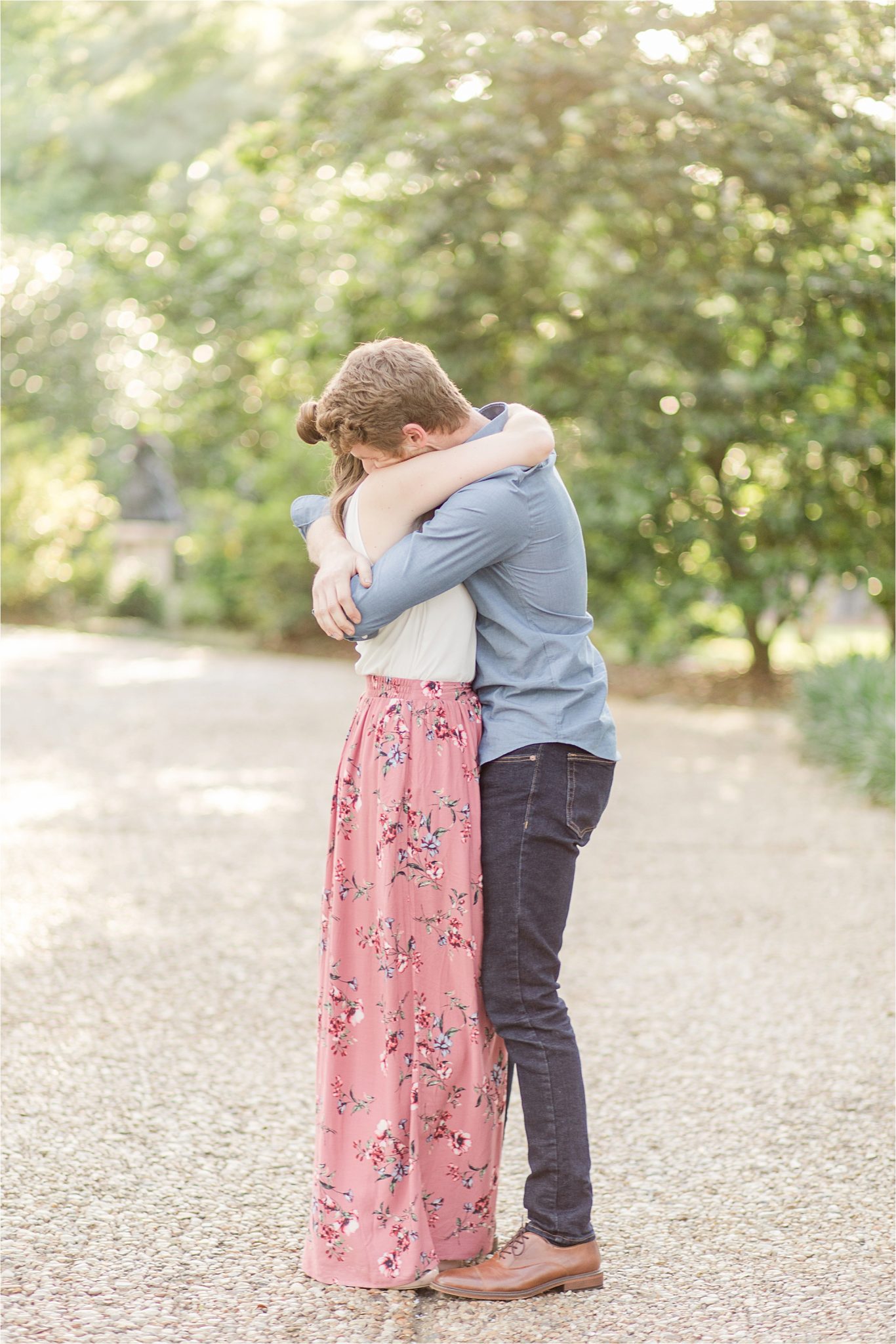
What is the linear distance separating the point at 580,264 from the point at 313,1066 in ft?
26.7

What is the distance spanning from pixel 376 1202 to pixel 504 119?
274 inches

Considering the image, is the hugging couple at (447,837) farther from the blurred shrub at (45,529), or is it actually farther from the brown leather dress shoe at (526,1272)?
the blurred shrub at (45,529)

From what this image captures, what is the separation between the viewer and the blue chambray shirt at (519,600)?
82.7 inches

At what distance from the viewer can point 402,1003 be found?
2.28 m

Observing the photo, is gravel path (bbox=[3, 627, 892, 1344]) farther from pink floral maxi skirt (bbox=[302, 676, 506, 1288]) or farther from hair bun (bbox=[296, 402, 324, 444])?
hair bun (bbox=[296, 402, 324, 444])

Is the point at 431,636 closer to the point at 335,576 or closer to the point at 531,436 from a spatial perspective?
the point at 335,576

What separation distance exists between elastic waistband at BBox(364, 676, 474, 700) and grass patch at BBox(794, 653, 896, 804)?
17.4 feet

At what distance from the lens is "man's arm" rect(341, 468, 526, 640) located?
2.08 m

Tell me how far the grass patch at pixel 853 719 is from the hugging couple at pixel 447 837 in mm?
Answer: 5184

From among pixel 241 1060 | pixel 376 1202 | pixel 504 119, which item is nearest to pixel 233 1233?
pixel 376 1202

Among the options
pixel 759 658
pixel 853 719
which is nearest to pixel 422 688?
pixel 853 719

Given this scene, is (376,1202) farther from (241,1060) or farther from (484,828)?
(241,1060)

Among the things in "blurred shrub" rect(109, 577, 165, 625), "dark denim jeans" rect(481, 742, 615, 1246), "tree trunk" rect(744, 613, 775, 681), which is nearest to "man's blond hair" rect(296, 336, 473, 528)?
"dark denim jeans" rect(481, 742, 615, 1246)

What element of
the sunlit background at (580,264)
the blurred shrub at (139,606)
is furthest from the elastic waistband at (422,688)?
the blurred shrub at (139,606)
